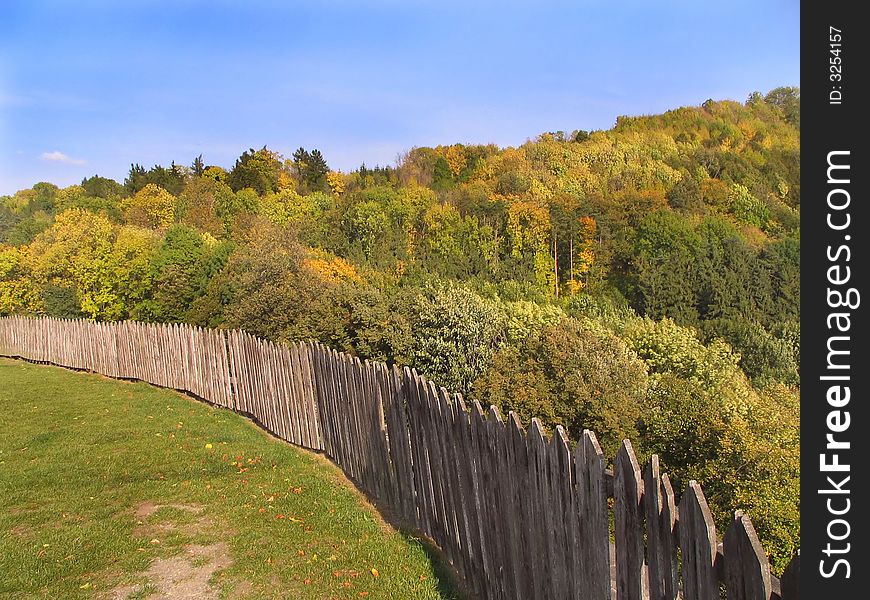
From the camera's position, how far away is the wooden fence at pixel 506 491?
245 centimetres

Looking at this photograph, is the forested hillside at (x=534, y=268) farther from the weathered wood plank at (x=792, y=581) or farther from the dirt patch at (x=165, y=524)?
the dirt patch at (x=165, y=524)

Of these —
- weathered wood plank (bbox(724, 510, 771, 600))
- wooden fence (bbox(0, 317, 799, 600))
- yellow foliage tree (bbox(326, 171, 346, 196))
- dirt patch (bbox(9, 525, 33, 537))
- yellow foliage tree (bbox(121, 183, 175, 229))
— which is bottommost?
dirt patch (bbox(9, 525, 33, 537))

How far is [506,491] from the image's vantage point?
413 cm

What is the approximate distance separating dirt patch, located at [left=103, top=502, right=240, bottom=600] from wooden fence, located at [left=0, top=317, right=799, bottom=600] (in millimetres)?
1843

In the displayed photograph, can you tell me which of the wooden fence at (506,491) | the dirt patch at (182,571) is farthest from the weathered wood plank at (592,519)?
the dirt patch at (182,571)

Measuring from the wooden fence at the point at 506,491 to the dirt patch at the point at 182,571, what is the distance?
72.6 inches

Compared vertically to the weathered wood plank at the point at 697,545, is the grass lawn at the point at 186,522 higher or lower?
lower

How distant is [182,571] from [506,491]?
290cm

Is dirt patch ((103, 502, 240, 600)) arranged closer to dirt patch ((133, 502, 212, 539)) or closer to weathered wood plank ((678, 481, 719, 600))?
dirt patch ((133, 502, 212, 539))

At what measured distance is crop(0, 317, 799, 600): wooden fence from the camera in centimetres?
245

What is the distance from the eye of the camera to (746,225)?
7031 cm

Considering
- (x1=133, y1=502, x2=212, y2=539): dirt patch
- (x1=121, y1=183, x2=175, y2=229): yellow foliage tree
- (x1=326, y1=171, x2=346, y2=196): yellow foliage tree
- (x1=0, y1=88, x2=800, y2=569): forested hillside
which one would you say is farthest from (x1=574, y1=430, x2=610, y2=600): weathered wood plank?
(x1=326, y1=171, x2=346, y2=196): yellow foliage tree
